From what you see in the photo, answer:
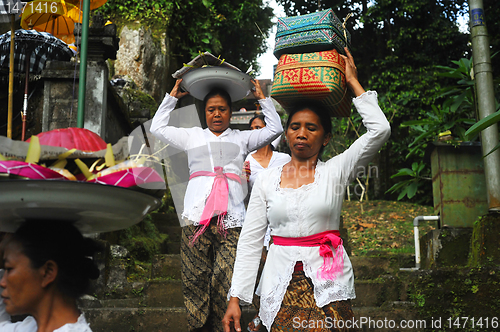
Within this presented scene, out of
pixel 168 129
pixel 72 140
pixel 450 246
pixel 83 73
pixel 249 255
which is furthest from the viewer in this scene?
pixel 450 246

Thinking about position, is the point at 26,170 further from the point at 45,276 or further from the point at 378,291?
the point at 378,291

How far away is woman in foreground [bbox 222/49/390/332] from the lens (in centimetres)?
223

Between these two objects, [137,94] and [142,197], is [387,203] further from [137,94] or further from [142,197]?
[142,197]

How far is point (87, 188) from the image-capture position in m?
1.48

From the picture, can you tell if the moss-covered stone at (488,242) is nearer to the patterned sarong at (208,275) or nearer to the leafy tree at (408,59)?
the patterned sarong at (208,275)

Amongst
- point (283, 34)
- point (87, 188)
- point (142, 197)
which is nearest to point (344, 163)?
point (283, 34)

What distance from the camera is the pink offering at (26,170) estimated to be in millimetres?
1429

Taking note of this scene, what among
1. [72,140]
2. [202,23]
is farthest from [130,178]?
[202,23]

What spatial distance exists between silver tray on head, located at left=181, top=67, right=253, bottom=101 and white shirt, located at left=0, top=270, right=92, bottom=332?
2.03m

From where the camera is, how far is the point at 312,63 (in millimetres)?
2543

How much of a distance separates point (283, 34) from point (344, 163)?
817mm

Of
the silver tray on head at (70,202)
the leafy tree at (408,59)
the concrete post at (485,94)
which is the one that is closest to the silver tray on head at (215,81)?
the silver tray on head at (70,202)

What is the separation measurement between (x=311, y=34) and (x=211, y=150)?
4.18ft

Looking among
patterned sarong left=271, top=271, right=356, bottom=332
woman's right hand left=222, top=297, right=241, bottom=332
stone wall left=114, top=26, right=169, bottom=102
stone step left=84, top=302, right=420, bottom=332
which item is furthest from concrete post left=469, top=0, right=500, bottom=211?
stone wall left=114, top=26, right=169, bottom=102
